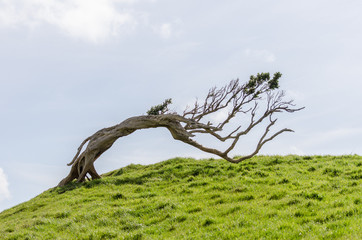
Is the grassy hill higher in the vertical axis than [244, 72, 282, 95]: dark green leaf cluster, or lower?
lower

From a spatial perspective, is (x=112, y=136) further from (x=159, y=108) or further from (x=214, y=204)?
(x=214, y=204)

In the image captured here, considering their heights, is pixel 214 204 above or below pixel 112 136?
below

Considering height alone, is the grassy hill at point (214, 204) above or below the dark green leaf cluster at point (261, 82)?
below

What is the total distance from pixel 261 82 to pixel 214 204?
16007 mm

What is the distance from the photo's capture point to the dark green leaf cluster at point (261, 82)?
29312 mm

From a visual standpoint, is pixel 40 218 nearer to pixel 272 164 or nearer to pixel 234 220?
pixel 234 220

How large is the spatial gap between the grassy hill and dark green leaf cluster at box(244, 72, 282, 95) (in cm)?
677

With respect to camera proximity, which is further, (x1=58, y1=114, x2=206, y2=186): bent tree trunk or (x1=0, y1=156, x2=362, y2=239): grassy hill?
(x1=58, y1=114, x2=206, y2=186): bent tree trunk

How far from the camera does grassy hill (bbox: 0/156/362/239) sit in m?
11.8

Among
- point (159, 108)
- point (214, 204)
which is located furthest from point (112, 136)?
point (214, 204)

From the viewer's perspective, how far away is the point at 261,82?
96.8ft

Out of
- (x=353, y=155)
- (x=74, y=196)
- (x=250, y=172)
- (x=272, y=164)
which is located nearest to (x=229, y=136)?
(x=272, y=164)

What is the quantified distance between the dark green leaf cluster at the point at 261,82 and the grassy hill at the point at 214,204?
6775 millimetres

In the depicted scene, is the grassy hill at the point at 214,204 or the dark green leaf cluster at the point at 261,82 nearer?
the grassy hill at the point at 214,204
